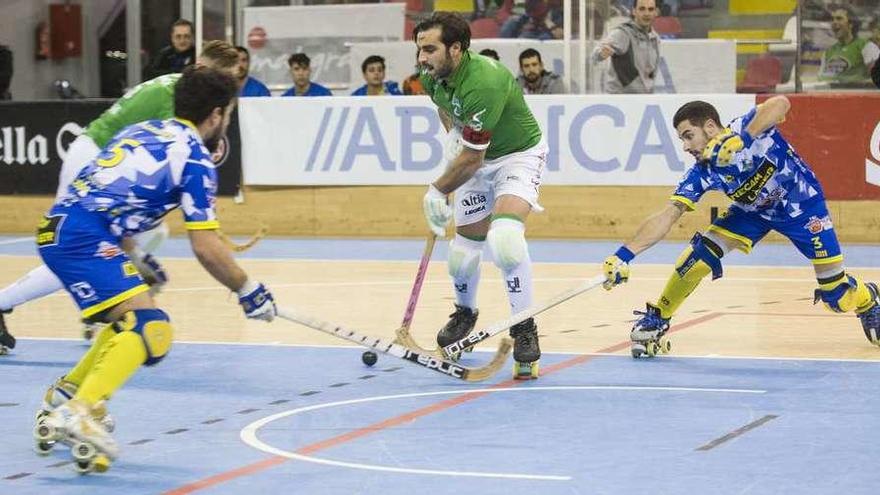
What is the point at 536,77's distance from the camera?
1641 centimetres

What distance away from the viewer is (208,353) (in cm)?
985

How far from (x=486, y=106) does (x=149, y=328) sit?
270 cm

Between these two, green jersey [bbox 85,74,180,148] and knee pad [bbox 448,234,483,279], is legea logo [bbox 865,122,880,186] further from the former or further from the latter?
green jersey [bbox 85,74,180,148]

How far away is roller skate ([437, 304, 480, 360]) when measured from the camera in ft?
31.8

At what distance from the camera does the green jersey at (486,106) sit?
871cm

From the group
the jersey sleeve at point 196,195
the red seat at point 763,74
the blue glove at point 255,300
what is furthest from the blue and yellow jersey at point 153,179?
the red seat at point 763,74

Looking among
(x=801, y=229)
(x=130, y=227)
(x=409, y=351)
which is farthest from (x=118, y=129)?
(x=801, y=229)

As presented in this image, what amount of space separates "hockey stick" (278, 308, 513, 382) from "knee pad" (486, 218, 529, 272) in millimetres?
444

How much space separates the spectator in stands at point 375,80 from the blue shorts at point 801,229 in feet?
24.8

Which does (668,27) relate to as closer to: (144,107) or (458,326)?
(458,326)

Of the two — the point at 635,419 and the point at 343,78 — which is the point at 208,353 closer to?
the point at 635,419

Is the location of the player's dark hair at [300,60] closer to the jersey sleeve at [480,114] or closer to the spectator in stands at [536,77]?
the spectator in stands at [536,77]

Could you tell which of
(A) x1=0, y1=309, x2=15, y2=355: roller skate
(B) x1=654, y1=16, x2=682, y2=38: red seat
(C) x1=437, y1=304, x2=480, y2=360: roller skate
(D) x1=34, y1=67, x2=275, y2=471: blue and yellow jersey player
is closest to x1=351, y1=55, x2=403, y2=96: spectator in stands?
(B) x1=654, y1=16, x2=682, y2=38: red seat

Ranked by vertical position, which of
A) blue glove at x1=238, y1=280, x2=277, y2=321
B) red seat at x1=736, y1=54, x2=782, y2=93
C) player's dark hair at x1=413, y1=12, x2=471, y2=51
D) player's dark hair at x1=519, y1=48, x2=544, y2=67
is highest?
player's dark hair at x1=413, y1=12, x2=471, y2=51
